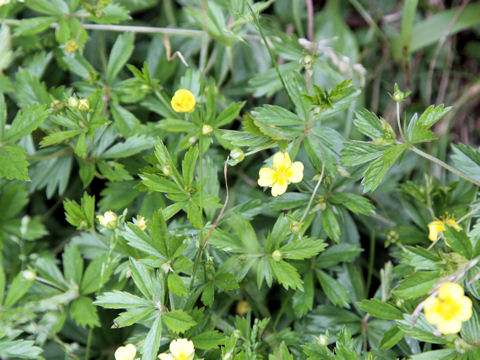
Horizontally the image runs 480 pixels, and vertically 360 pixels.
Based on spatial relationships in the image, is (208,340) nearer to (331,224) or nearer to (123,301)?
(123,301)

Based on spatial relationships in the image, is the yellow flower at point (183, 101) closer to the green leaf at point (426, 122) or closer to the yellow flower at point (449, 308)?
the green leaf at point (426, 122)

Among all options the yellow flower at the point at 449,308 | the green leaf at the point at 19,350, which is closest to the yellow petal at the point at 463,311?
the yellow flower at the point at 449,308

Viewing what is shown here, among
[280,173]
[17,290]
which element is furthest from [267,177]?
[17,290]

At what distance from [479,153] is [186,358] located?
4.04ft

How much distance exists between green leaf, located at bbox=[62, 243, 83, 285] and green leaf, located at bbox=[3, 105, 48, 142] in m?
0.49

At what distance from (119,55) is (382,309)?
1.49 metres

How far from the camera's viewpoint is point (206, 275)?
5.10 ft

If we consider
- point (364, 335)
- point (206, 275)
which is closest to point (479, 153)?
point (364, 335)

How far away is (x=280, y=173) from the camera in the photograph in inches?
60.0

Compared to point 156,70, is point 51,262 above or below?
below

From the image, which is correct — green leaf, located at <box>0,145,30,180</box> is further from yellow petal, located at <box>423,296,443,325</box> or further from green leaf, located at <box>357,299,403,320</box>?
yellow petal, located at <box>423,296,443,325</box>

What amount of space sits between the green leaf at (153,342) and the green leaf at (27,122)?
2.86ft

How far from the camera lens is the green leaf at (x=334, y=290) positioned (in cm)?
172

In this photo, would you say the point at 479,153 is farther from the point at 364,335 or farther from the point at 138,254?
the point at 138,254
